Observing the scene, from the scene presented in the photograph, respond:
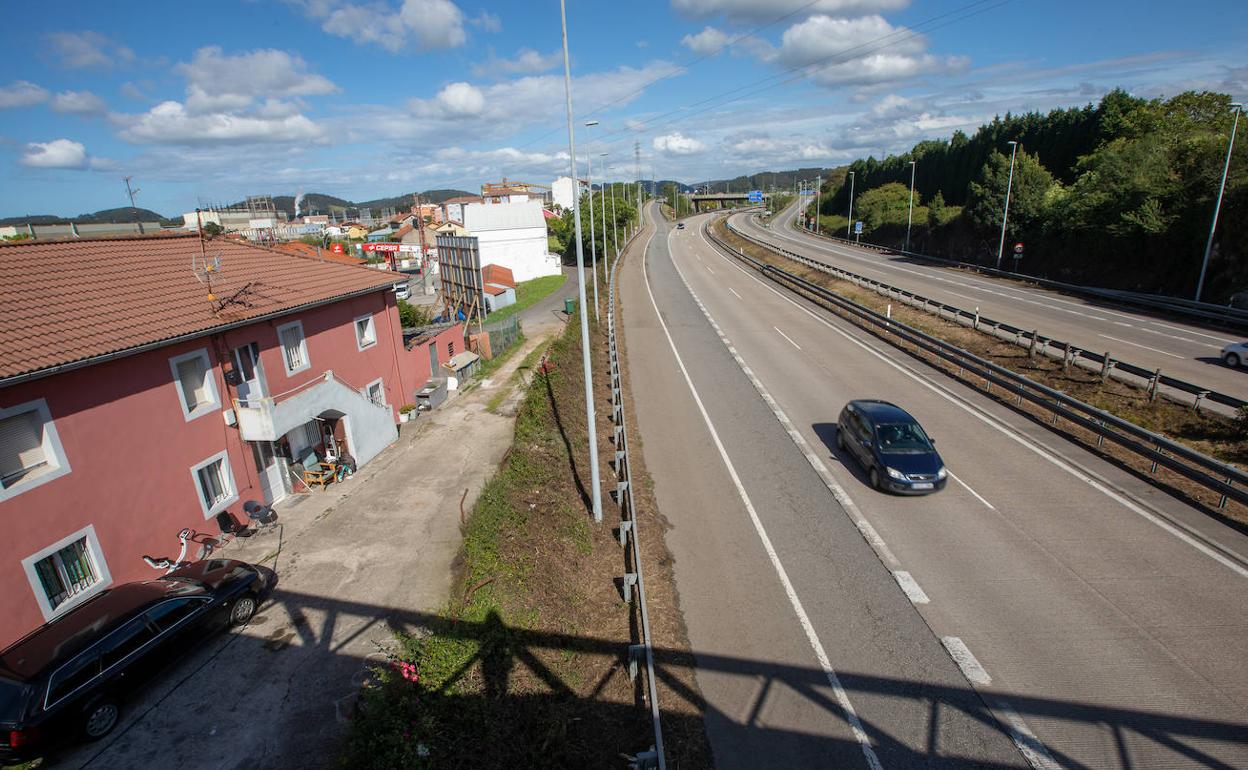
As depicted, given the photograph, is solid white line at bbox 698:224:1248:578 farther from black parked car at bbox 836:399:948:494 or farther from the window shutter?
the window shutter

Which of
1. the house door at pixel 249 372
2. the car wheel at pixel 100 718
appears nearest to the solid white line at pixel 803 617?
the car wheel at pixel 100 718

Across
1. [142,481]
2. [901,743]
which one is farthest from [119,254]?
[901,743]

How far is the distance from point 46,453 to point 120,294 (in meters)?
4.58

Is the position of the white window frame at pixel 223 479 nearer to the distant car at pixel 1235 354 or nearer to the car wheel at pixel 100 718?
the car wheel at pixel 100 718

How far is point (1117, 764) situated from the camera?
705 centimetres

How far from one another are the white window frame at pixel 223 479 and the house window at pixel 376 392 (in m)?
7.32

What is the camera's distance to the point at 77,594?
11375mm

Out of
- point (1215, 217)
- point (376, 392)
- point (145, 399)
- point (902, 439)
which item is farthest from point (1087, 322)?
point (145, 399)

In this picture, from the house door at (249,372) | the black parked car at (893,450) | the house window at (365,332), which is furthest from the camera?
the house window at (365,332)

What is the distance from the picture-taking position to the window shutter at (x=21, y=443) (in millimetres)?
10320

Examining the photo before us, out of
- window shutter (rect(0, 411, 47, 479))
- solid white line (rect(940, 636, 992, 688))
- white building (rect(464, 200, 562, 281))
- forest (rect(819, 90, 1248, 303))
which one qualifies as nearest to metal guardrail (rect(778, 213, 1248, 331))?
forest (rect(819, 90, 1248, 303))

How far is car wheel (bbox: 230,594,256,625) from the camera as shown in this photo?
11328 mm

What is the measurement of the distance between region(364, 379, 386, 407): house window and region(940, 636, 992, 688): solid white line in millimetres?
19917

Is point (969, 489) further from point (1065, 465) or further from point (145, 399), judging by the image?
point (145, 399)
